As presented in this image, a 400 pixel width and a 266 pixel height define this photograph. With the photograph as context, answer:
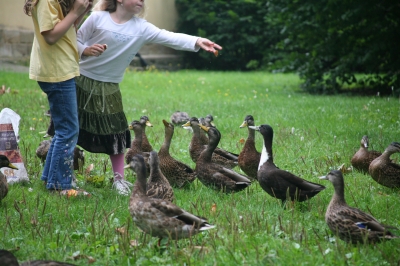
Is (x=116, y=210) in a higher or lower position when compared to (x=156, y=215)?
lower

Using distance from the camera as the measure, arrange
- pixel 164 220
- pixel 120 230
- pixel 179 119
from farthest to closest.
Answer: pixel 179 119 < pixel 120 230 < pixel 164 220

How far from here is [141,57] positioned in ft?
75.5

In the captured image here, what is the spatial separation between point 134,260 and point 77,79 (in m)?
2.43

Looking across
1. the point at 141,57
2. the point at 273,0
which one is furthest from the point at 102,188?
the point at 141,57

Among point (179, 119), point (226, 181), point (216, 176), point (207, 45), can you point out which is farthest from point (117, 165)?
point (179, 119)

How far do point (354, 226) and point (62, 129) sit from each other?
2686 mm

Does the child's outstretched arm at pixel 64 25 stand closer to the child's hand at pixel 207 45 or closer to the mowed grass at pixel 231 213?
the child's hand at pixel 207 45

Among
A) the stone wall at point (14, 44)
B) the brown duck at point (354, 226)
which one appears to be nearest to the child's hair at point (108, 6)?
the brown duck at point (354, 226)

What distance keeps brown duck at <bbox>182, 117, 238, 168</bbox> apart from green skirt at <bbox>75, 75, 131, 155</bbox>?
45.9 inches

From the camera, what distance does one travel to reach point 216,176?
5.91 meters

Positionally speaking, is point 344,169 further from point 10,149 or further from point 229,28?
point 229,28

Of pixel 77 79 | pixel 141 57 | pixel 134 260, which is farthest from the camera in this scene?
pixel 141 57

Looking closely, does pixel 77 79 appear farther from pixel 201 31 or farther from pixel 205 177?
pixel 201 31

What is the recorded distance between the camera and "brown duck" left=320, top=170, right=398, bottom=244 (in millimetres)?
4180
